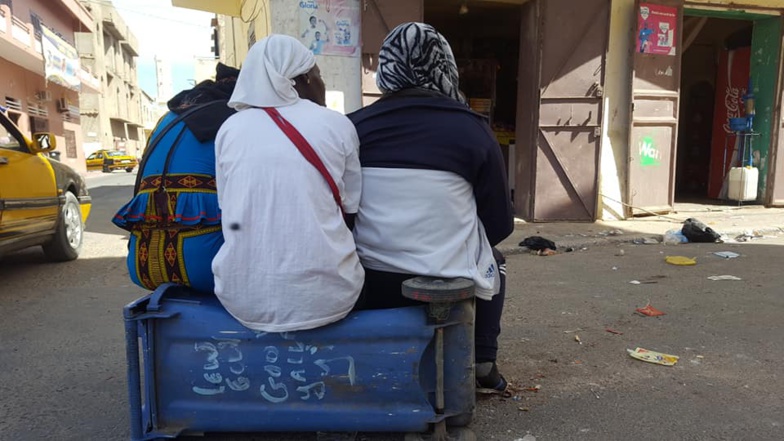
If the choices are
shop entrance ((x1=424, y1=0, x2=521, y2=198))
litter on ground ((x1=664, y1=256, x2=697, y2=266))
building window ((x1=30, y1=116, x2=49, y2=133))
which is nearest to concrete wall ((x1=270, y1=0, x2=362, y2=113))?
shop entrance ((x1=424, y1=0, x2=521, y2=198))

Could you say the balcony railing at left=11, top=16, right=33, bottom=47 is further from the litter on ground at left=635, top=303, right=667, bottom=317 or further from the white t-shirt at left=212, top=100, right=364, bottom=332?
the litter on ground at left=635, top=303, right=667, bottom=317

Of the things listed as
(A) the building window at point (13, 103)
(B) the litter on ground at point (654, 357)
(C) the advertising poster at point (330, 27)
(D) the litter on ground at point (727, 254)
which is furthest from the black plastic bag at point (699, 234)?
(A) the building window at point (13, 103)

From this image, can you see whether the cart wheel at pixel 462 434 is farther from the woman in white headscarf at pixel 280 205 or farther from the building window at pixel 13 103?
the building window at pixel 13 103

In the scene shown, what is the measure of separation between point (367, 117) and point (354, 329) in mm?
865

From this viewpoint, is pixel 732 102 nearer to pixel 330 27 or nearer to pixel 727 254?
pixel 727 254

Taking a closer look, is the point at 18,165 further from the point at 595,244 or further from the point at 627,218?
the point at 627,218

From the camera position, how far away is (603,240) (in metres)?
6.55

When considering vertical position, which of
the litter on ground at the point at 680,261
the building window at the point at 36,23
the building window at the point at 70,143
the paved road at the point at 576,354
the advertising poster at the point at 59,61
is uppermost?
the building window at the point at 36,23

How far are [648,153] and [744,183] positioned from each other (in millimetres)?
2011

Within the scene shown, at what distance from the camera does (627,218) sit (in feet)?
26.2

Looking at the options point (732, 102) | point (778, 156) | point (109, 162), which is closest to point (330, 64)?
point (778, 156)

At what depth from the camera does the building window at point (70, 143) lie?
93.4 feet

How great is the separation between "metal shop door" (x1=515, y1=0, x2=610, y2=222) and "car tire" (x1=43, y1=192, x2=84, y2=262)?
5.56 meters

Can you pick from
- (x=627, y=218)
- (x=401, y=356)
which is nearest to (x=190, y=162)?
(x=401, y=356)
